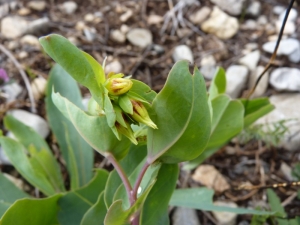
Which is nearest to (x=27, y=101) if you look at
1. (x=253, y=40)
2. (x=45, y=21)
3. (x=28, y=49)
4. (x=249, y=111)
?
(x=28, y=49)

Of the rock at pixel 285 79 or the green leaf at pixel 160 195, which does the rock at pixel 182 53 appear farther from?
the green leaf at pixel 160 195

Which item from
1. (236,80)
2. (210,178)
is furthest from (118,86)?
(236,80)

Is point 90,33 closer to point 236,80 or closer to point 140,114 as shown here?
point 236,80

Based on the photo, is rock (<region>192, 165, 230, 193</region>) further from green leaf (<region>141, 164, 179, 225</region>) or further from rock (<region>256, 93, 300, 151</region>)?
green leaf (<region>141, 164, 179, 225</region>)

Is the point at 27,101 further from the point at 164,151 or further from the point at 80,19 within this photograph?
the point at 164,151

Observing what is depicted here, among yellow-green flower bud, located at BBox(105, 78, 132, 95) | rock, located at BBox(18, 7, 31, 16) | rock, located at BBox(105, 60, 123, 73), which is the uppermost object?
yellow-green flower bud, located at BBox(105, 78, 132, 95)

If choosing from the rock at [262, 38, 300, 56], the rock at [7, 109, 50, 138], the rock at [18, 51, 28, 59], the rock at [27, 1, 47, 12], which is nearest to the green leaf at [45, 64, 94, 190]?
the rock at [7, 109, 50, 138]

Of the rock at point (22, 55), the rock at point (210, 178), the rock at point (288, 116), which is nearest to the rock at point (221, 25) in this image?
the rock at point (288, 116)
